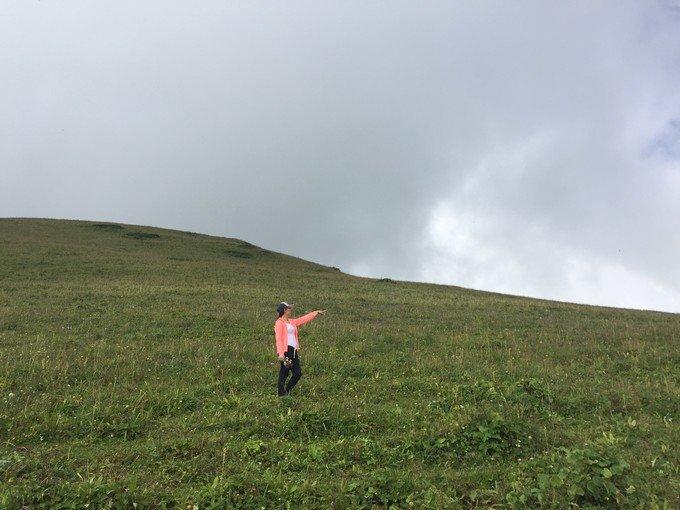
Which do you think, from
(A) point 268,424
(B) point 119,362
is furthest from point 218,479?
(B) point 119,362

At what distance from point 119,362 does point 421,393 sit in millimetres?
8703

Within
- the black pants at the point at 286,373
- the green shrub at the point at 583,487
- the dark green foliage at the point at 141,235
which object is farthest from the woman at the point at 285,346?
the dark green foliage at the point at 141,235

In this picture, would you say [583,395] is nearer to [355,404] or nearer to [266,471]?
[355,404]

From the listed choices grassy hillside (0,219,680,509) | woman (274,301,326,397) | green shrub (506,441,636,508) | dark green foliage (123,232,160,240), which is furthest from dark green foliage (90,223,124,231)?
green shrub (506,441,636,508)

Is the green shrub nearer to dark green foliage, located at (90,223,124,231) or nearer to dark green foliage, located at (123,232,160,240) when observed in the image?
dark green foliage, located at (123,232,160,240)

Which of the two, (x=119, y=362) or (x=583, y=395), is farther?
(x=119, y=362)

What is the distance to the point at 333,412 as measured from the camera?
33.7ft

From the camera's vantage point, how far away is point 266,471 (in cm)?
742

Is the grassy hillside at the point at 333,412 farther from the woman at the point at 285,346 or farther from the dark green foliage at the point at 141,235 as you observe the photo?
the dark green foliage at the point at 141,235

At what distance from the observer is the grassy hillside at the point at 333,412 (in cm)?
684

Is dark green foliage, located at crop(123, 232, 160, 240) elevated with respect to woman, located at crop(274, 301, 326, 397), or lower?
elevated

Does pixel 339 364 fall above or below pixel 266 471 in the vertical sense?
above

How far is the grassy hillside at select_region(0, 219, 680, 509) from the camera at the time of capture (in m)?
6.84

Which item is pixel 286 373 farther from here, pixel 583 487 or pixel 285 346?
pixel 583 487
